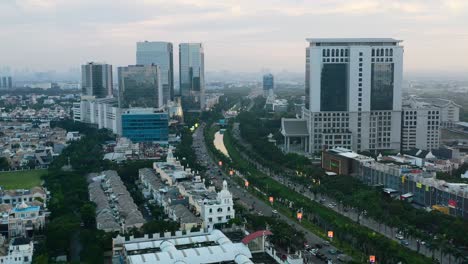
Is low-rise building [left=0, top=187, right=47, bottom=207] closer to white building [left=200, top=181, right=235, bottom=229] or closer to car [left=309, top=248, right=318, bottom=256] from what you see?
white building [left=200, top=181, right=235, bottom=229]

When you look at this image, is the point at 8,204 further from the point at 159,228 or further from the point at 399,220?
the point at 399,220

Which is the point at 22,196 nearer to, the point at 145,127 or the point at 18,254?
the point at 18,254

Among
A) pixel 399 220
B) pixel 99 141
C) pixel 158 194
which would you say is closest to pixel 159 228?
pixel 158 194

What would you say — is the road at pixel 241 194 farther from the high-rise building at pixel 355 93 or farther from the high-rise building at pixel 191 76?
the high-rise building at pixel 191 76

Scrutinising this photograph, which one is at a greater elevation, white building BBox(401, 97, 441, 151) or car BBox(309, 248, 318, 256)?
white building BBox(401, 97, 441, 151)

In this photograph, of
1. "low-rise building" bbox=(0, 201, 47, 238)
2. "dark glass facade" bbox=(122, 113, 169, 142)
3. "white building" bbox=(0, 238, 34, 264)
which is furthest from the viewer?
"dark glass facade" bbox=(122, 113, 169, 142)

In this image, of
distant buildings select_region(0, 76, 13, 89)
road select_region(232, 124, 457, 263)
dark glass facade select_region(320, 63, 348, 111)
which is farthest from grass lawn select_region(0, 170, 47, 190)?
Answer: distant buildings select_region(0, 76, 13, 89)

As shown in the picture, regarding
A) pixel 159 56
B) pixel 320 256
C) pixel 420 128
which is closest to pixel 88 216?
pixel 320 256
